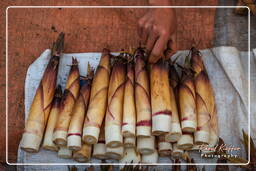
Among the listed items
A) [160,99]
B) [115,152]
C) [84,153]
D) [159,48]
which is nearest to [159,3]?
[159,48]

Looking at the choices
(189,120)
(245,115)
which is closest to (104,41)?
(189,120)

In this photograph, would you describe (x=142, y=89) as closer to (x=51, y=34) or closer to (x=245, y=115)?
(x=245, y=115)

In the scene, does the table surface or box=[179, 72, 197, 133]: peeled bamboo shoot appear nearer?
box=[179, 72, 197, 133]: peeled bamboo shoot

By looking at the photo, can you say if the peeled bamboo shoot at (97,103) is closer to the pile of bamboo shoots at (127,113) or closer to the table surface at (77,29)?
the pile of bamboo shoots at (127,113)

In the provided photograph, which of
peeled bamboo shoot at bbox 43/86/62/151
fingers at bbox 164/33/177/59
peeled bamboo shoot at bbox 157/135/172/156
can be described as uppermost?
fingers at bbox 164/33/177/59

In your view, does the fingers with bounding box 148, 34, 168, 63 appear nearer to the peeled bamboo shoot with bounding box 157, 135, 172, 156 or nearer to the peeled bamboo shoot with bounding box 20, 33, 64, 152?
the peeled bamboo shoot with bounding box 157, 135, 172, 156

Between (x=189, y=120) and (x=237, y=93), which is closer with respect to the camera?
(x=189, y=120)

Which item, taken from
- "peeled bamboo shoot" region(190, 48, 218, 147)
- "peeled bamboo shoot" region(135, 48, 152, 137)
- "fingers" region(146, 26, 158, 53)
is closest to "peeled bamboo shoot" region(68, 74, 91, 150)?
"peeled bamboo shoot" region(135, 48, 152, 137)
